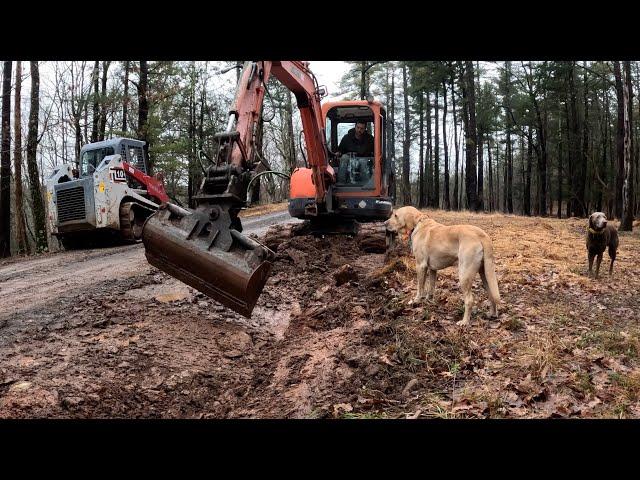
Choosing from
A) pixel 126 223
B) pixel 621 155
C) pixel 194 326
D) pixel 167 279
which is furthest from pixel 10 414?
pixel 621 155

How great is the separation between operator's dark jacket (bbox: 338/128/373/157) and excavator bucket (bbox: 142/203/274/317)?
5207 millimetres

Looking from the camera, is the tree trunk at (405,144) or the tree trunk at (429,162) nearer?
the tree trunk at (429,162)

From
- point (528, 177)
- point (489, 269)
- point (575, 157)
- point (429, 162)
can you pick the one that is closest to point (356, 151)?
point (489, 269)

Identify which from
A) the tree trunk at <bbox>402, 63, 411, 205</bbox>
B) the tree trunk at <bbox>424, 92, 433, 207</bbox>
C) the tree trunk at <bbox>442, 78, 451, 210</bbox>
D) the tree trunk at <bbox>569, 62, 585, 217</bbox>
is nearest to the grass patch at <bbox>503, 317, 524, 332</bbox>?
the tree trunk at <bbox>442, 78, 451, 210</bbox>

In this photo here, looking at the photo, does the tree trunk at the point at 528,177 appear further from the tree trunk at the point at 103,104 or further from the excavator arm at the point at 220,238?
the excavator arm at the point at 220,238

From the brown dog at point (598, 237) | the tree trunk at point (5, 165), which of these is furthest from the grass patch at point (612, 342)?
the tree trunk at point (5, 165)

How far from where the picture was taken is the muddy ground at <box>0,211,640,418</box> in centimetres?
288

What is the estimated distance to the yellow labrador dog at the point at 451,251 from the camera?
4.18 m

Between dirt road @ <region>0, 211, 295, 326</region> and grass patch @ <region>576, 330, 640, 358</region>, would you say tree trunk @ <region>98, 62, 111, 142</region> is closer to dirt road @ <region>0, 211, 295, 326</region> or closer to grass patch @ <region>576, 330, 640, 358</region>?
dirt road @ <region>0, 211, 295, 326</region>

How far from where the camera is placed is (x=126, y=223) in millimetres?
10734

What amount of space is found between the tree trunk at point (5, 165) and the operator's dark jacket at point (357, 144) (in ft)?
32.2

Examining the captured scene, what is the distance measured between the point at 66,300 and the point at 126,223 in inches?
224

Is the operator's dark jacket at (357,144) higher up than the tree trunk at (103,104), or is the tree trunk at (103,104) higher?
→ the tree trunk at (103,104)
